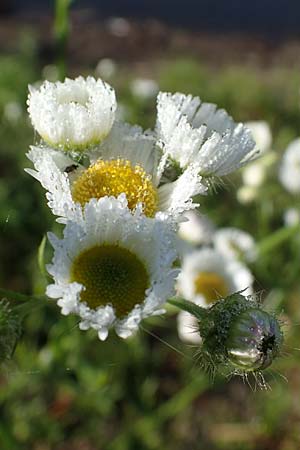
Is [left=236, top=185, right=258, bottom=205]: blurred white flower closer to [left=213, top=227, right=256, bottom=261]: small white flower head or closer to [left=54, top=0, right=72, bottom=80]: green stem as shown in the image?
[left=213, top=227, right=256, bottom=261]: small white flower head

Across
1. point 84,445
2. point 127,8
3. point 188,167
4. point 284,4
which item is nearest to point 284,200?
point 84,445

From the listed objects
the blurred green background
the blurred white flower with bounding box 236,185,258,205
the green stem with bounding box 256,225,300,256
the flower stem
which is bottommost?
the blurred green background

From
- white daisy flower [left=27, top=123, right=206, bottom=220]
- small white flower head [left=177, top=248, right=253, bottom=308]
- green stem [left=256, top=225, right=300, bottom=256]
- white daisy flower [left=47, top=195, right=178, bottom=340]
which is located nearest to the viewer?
white daisy flower [left=47, top=195, right=178, bottom=340]

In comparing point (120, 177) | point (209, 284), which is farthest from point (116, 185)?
point (209, 284)

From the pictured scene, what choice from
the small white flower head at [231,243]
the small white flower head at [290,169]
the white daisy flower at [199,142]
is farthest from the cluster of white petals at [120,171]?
the small white flower head at [290,169]

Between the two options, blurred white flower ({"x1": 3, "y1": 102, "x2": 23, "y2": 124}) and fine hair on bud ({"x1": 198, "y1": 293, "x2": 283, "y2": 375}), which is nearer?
fine hair on bud ({"x1": 198, "y1": 293, "x2": 283, "y2": 375})

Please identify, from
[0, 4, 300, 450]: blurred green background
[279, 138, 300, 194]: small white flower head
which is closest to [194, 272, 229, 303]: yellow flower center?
[0, 4, 300, 450]: blurred green background

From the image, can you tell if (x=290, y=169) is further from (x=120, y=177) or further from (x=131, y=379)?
(x=120, y=177)

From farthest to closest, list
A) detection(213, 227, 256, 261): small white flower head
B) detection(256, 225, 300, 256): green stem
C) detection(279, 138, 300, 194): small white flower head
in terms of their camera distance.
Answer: detection(279, 138, 300, 194): small white flower head < detection(213, 227, 256, 261): small white flower head < detection(256, 225, 300, 256): green stem

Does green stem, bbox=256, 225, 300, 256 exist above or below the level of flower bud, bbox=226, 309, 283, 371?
below
